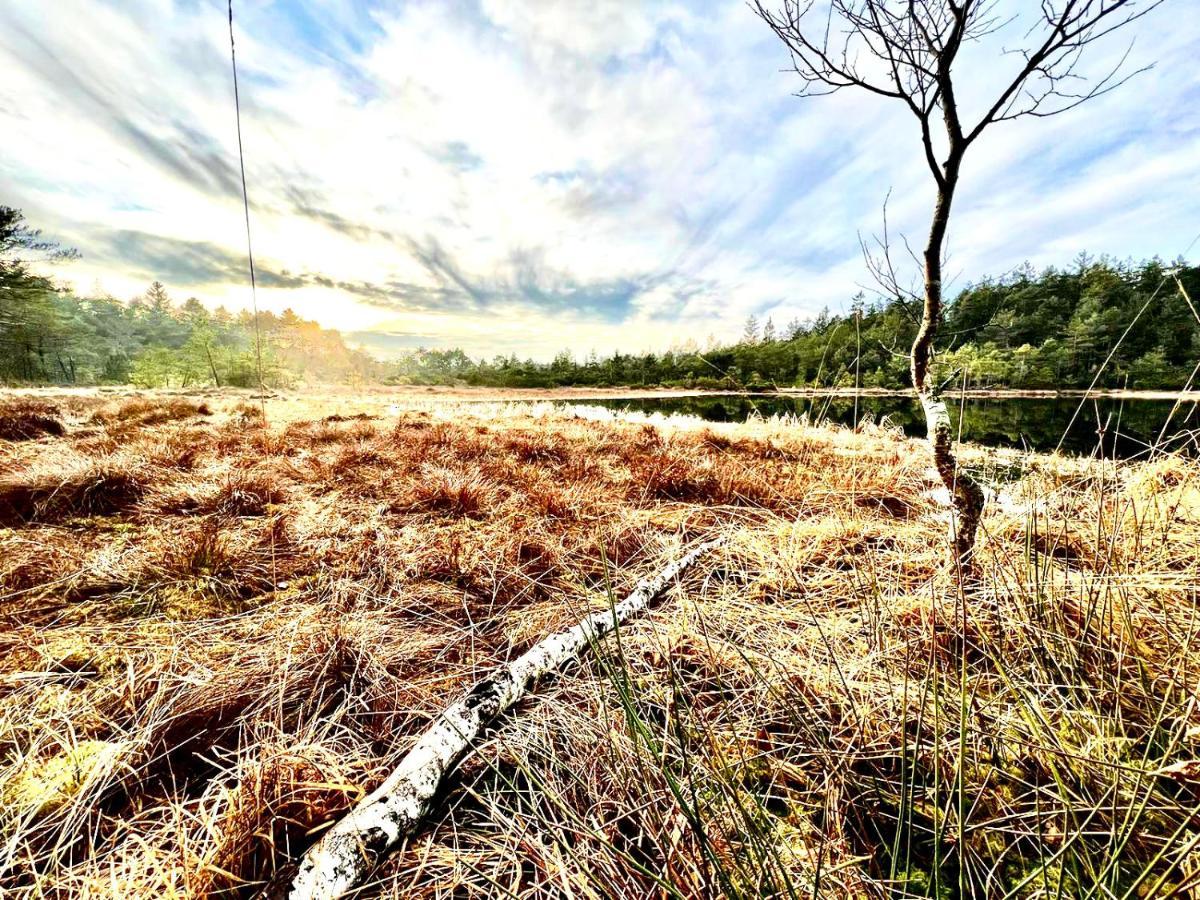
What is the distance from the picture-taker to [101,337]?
5197cm

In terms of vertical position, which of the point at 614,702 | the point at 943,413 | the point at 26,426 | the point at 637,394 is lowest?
the point at 614,702

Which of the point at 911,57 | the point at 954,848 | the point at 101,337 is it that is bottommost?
the point at 954,848

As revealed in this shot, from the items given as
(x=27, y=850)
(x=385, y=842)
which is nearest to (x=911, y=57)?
(x=385, y=842)

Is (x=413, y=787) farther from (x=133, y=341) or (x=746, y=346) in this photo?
(x=133, y=341)

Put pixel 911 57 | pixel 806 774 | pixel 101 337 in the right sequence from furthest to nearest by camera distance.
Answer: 1. pixel 101 337
2. pixel 911 57
3. pixel 806 774

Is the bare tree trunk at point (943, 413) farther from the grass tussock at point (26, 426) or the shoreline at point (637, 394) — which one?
the grass tussock at point (26, 426)

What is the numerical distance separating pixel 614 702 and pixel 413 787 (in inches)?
27.2

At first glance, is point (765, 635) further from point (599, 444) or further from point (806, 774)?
point (599, 444)

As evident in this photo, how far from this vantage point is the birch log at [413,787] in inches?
38.1

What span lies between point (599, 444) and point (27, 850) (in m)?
6.07

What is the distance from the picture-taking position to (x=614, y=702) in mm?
1560

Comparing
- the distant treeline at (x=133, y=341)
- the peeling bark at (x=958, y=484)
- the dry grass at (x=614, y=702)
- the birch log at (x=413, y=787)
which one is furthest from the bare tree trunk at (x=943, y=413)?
the distant treeline at (x=133, y=341)

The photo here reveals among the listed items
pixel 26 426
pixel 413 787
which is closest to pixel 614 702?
pixel 413 787

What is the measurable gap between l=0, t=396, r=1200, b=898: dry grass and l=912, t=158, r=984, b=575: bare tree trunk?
0.70 ft
